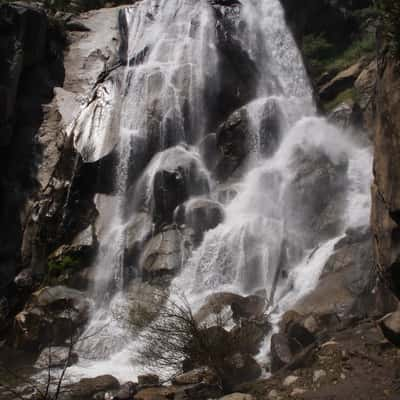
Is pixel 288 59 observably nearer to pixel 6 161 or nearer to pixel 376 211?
pixel 6 161

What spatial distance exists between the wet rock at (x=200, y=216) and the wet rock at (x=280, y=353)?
7498 millimetres

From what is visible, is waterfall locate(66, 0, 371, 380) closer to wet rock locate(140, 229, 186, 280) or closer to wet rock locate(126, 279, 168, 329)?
wet rock locate(140, 229, 186, 280)

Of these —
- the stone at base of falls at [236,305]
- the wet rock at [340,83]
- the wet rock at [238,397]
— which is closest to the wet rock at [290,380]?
the wet rock at [238,397]

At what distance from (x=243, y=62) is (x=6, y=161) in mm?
12864

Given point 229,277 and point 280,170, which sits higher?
point 280,170

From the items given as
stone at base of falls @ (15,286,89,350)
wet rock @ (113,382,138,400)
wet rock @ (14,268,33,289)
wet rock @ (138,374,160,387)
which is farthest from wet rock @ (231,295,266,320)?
wet rock @ (14,268,33,289)

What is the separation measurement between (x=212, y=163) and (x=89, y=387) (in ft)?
39.5

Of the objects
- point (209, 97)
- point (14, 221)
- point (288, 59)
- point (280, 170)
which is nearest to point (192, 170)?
point (280, 170)

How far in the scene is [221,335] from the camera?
372 inches

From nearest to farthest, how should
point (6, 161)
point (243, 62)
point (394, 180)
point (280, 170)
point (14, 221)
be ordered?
point (394, 180) < point (280, 170) < point (14, 221) < point (6, 161) < point (243, 62)

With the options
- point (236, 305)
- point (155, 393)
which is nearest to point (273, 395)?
point (155, 393)

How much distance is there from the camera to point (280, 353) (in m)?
10.4

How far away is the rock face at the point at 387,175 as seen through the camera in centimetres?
830

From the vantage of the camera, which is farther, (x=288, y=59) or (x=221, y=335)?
(x=288, y=59)
